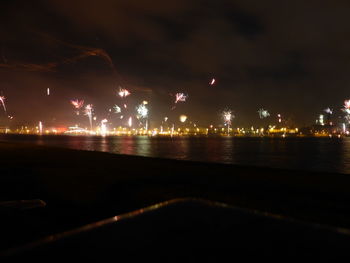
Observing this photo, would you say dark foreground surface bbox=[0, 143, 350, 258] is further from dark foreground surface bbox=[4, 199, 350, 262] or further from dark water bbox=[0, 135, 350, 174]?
dark water bbox=[0, 135, 350, 174]

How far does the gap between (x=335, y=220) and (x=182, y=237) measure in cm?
537

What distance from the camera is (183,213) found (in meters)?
2.23

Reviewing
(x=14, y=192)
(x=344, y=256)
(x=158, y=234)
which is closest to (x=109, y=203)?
(x=14, y=192)

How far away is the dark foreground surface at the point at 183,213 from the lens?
5.66 feet

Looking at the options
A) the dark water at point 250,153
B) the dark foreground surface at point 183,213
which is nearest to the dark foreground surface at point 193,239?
the dark foreground surface at point 183,213

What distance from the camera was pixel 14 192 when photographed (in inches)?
340

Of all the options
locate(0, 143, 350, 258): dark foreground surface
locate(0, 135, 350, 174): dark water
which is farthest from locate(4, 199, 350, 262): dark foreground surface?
locate(0, 135, 350, 174): dark water

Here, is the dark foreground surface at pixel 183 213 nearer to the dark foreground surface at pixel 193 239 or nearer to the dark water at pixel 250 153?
the dark foreground surface at pixel 193 239

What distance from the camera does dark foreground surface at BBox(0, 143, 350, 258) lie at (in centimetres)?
172

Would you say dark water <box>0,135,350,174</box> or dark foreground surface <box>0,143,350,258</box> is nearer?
dark foreground surface <box>0,143,350,258</box>

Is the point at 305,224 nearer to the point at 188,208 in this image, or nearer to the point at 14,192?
the point at 188,208

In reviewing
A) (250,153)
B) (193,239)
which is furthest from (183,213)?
(250,153)

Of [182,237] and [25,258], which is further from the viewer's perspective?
[182,237]

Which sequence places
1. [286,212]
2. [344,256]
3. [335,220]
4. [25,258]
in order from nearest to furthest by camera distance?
[25,258] → [344,256] → [335,220] → [286,212]
